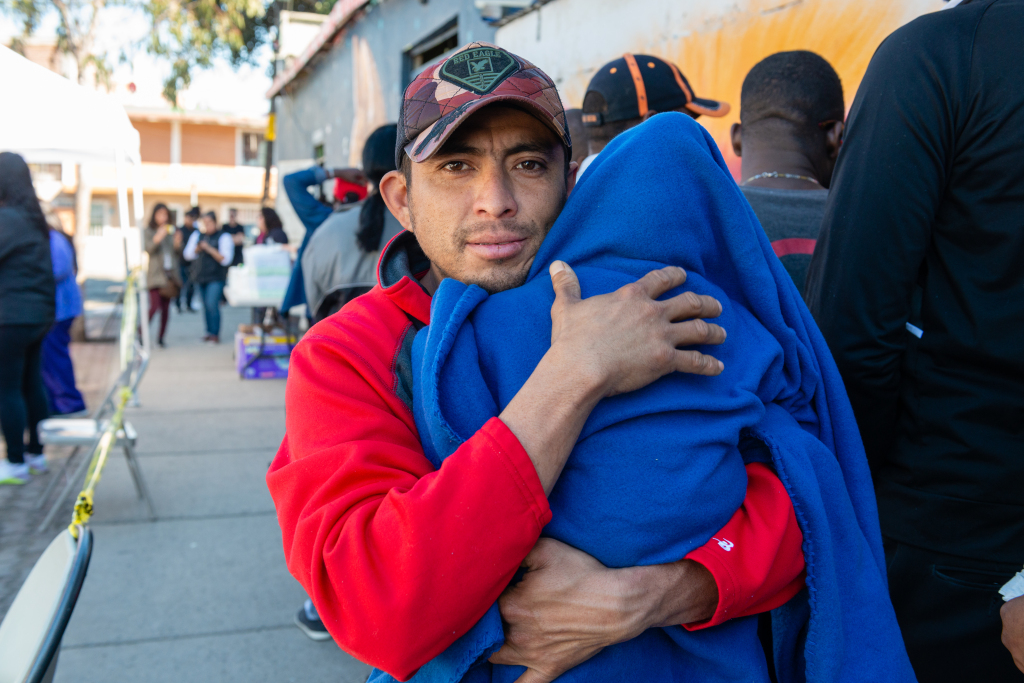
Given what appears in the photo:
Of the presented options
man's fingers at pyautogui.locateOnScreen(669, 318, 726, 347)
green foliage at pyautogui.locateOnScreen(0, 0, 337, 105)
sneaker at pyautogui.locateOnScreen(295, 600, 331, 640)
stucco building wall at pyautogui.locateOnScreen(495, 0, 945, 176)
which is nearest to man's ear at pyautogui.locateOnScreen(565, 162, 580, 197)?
man's fingers at pyautogui.locateOnScreen(669, 318, 726, 347)

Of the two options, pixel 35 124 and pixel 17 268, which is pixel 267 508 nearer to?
pixel 17 268

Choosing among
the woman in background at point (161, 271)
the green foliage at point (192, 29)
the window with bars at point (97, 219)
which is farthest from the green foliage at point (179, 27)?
the window with bars at point (97, 219)

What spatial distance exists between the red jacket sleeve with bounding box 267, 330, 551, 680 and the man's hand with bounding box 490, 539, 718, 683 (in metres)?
0.05

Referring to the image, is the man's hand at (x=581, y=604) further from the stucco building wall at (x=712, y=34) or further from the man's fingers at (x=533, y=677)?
the stucco building wall at (x=712, y=34)

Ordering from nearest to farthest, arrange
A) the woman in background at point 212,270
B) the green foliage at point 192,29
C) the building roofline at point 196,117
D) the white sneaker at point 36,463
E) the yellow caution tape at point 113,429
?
the yellow caution tape at point 113,429 < the white sneaker at point 36,463 < the woman in background at point 212,270 < the green foliage at point 192,29 < the building roofline at point 196,117

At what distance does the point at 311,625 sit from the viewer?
3443 mm

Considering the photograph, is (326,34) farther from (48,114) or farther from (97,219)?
(97,219)

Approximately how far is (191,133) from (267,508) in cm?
3050

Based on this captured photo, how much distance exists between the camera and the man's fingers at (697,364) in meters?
0.98

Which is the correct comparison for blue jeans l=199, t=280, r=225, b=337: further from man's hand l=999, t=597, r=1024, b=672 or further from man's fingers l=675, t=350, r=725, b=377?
man's hand l=999, t=597, r=1024, b=672

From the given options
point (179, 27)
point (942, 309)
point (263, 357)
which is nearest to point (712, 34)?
point (942, 309)

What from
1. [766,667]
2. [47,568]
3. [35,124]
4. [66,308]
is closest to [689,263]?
[766,667]

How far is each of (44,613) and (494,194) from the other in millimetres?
1392

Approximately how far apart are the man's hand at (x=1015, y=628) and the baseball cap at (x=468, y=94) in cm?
104
